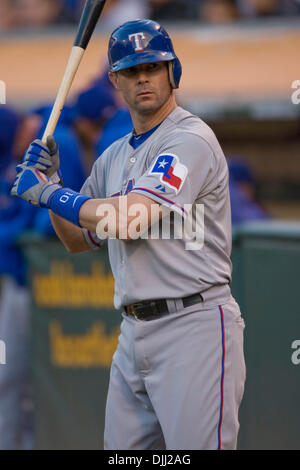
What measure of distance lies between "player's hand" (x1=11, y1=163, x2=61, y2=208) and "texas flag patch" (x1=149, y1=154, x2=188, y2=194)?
1.25 ft

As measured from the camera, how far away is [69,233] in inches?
136

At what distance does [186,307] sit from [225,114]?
5.42 metres

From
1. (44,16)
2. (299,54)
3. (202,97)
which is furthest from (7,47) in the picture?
(299,54)

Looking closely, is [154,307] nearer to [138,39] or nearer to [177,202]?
[177,202]

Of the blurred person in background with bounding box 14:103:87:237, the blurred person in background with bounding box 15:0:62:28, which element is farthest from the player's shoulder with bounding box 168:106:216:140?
the blurred person in background with bounding box 15:0:62:28

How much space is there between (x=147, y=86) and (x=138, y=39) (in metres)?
0.17

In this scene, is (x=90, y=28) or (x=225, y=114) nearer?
(x=90, y=28)

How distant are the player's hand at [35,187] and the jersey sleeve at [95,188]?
0.37 metres

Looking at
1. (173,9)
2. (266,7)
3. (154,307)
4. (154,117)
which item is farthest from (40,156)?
(173,9)

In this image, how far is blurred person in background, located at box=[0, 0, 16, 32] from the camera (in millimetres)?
10312

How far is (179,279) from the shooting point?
9.97ft

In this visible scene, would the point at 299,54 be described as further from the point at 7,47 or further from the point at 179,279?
the point at 179,279
